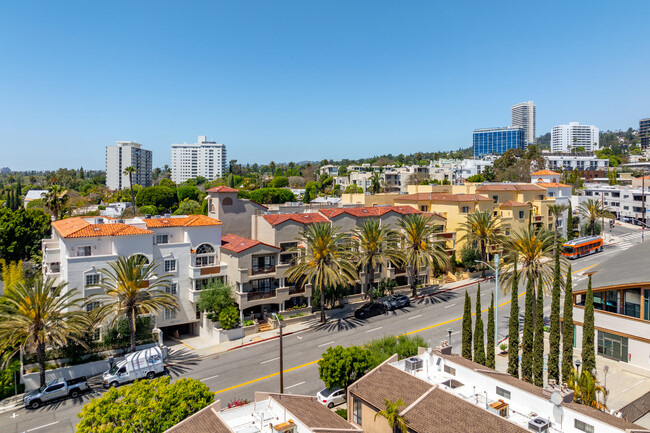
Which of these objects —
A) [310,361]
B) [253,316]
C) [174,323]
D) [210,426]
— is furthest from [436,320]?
[210,426]

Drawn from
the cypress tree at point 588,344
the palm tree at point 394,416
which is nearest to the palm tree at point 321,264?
the cypress tree at point 588,344

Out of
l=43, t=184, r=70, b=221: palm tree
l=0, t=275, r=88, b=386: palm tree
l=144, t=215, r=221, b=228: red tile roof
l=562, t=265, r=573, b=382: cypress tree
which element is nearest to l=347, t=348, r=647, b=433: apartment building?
l=562, t=265, r=573, b=382: cypress tree

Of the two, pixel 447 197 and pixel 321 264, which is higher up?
pixel 447 197

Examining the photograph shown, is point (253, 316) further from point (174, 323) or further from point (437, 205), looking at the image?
point (437, 205)

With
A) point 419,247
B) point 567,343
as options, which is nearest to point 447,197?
point 419,247

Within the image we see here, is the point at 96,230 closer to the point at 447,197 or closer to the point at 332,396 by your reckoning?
the point at 332,396
